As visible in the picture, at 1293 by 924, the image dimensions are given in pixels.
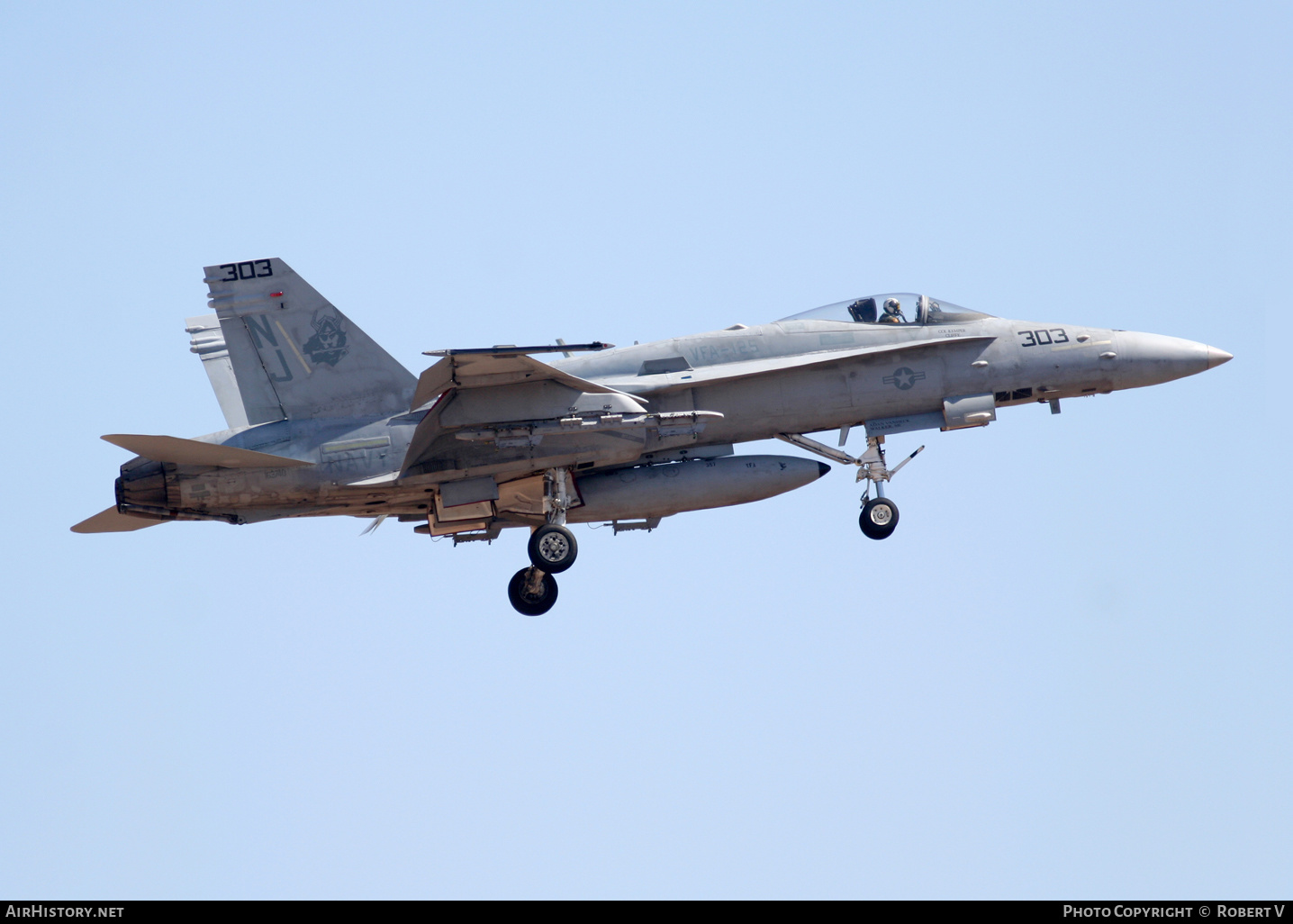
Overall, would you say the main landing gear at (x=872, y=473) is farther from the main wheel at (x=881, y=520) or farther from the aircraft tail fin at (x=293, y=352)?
the aircraft tail fin at (x=293, y=352)

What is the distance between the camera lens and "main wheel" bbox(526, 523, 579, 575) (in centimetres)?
2100

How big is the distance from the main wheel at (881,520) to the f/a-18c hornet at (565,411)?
29 millimetres

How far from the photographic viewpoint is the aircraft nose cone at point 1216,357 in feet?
73.7

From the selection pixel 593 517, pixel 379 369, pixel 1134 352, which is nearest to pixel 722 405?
pixel 593 517

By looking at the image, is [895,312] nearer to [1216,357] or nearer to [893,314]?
[893,314]

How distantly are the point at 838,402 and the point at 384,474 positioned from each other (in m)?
6.55

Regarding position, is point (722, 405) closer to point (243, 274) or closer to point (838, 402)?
point (838, 402)

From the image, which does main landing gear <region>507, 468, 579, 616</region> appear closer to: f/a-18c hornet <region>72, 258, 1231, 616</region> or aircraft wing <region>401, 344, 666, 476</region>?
f/a-18c hornet <region>72, 258, 1231, 616</region>

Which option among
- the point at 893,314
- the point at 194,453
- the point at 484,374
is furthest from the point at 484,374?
the point at 893,314

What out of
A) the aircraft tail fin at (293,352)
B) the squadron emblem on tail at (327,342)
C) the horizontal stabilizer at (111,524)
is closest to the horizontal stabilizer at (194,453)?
the aircraft tail fin at (293,352)

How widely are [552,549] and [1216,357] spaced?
406 inches

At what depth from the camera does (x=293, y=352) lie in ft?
66.8

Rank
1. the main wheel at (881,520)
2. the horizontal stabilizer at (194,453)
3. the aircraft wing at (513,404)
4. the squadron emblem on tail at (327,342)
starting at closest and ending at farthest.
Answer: the horizontal stabilizer at (194,453), the aircraft wing at (513,404), the squadron emblem on tail at (327,342), the main wheel at (881,520)

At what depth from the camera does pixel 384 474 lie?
20.1 m
